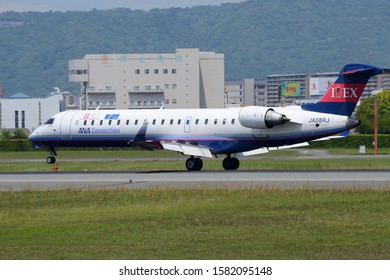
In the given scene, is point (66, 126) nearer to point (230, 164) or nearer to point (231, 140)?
point (230, 164)

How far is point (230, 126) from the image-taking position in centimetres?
5272

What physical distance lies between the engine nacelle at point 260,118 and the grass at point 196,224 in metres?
14.2

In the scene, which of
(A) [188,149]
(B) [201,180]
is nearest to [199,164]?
(A) [188,149]

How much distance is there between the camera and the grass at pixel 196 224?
23281 mm

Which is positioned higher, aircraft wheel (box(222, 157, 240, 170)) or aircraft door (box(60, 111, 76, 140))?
aircraft door (box(60, 111, 76, 140))

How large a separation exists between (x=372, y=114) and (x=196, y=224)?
87571 mm

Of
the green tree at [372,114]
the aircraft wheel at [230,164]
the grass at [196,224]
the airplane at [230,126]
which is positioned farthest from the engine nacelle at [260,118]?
the green tree at [372,114]

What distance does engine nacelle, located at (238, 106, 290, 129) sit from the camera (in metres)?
51.0

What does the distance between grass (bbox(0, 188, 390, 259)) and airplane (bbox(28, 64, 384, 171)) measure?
1468cm

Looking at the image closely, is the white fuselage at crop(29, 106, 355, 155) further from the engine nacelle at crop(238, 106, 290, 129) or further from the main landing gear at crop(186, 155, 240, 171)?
the main landing gear at crop(186, 155, 240, 171)

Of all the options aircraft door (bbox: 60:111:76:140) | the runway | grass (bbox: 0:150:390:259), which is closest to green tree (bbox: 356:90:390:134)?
aircraft door (bbox: 60:111:76:140)

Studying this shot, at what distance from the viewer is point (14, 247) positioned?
24.3m

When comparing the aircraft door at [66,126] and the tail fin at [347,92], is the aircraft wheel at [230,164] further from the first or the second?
the aircraft door at [66,126]

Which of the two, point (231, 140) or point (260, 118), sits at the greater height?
→ point (260, 118)
